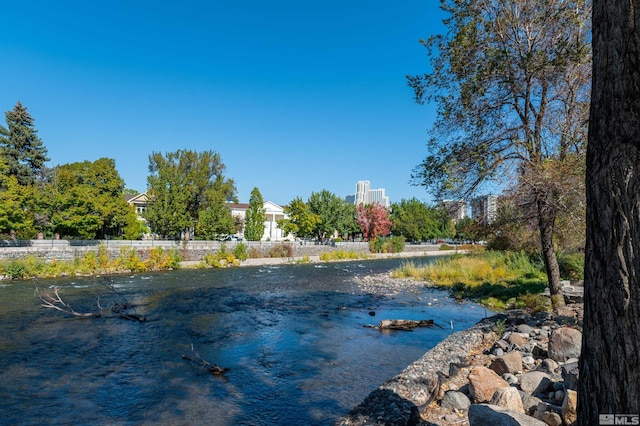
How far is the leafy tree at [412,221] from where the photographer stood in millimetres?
78812

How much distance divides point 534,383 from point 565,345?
1.87 metres

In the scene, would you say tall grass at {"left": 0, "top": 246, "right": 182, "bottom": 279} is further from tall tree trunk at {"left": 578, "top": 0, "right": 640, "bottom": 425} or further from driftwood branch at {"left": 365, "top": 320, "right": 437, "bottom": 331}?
tall tree trunk at {"left": 578, "top": 0, "right": 640, "bottom": 425}

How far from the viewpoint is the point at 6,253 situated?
2575cm

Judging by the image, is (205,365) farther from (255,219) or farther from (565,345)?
(255,219)

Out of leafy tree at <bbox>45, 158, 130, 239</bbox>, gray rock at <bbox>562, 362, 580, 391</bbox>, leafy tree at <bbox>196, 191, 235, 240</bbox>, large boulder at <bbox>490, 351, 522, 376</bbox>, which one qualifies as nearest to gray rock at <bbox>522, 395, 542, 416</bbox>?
gray rock at <bbox>562, 362, 580, 391</bbox>

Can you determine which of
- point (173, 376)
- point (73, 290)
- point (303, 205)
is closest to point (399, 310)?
point (173, 376)

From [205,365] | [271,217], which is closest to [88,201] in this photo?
[205,365]

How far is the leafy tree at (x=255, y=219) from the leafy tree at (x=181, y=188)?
3.79 meters

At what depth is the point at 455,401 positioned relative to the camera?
583cm

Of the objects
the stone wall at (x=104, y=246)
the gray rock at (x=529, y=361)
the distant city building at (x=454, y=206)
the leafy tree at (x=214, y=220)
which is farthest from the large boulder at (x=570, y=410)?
the leafy tree at (x=214, y=220)

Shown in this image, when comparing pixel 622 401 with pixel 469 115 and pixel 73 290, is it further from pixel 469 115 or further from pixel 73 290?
pixel 73 290

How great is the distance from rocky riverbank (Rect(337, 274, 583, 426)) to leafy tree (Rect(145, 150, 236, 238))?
3779 cm

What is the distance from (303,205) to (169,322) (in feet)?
154

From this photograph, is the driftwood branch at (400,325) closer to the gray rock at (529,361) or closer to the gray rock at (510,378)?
the gray rock at (529,361)
